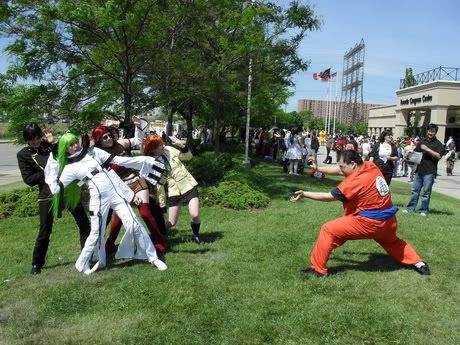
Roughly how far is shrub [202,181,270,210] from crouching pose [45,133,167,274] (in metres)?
4.07

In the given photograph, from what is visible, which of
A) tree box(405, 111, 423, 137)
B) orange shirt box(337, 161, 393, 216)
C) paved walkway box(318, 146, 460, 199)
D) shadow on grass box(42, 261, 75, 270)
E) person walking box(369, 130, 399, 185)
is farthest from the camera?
tree box(405, 111, 423, 137)

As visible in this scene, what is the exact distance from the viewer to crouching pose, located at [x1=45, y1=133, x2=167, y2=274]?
5.52 metres

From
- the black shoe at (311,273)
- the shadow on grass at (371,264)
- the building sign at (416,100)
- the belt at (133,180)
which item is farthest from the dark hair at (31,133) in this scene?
the building sign at (416,100)

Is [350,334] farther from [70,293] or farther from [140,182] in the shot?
[140,182]

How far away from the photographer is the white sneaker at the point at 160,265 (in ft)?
18.8

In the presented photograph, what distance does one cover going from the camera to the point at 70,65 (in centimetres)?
1027

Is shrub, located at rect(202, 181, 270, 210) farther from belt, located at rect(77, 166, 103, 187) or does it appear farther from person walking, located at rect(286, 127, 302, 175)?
person walking, located at rect(286, 127, 302, 175)

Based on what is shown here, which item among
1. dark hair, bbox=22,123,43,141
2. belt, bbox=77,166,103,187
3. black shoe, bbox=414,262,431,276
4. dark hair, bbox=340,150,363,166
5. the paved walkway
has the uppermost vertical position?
→ dark hair, bbox=22,123,43,141

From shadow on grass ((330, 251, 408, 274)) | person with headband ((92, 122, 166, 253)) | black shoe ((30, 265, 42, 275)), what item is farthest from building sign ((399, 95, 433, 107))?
black shoe ((30, 265, 42, 275))

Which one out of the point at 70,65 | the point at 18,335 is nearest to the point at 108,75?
the point at 70,65

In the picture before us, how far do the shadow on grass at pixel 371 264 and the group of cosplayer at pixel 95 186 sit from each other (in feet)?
7.25

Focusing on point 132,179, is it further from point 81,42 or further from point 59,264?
point 81,42

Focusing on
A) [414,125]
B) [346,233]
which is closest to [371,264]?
[346,233]

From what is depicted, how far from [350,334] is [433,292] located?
4.85 ft
